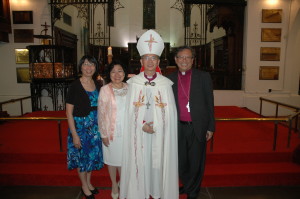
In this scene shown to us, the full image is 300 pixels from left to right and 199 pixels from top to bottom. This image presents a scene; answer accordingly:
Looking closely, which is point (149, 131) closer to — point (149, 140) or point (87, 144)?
point (149, 140)

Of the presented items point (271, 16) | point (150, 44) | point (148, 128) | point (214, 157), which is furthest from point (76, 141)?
point (271, 16)

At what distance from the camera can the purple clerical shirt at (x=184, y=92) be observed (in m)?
3.03

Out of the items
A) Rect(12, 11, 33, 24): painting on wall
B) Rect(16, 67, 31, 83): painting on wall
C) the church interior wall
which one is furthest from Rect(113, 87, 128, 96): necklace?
Rect(12, 11, 33, 24): painting on wall

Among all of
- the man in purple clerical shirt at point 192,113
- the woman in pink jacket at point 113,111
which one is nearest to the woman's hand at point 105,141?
the woman in pink jacket at point 113,111

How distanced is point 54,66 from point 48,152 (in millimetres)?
3611

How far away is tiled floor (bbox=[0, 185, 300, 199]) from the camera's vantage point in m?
3.50

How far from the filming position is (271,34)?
841 cm

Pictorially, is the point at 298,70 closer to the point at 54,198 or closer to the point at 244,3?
the point at 244,3

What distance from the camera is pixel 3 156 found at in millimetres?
4227

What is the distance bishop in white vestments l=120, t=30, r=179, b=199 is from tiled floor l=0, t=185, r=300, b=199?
1053mm

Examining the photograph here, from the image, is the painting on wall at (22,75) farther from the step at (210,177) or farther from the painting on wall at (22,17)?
the step at (210,177)

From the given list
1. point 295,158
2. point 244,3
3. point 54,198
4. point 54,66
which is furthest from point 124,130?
point 244,3

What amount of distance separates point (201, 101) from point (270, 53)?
6947 millimetres

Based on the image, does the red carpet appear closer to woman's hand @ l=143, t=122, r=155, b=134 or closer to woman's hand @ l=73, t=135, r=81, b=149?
woman's hand @ l=73, t=135, r=81, b=149
